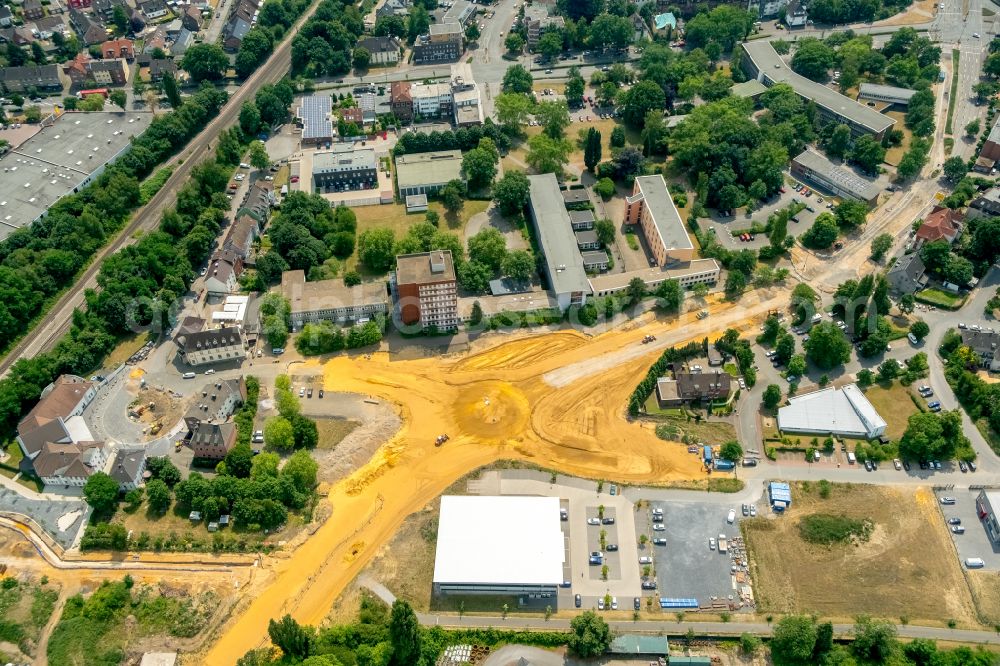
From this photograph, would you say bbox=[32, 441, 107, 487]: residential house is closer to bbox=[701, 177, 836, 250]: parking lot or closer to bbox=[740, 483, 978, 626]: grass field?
bbox=[740, 483, 978, 626]: grass field

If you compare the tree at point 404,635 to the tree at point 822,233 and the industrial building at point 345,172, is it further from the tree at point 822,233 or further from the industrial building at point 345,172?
the tree at point 822,233

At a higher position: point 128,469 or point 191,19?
point 191,19

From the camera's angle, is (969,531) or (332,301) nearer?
(969,531)

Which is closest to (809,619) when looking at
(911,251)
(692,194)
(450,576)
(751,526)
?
(751,526)

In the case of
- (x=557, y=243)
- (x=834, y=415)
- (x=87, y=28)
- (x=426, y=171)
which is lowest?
(x=834, y=415)

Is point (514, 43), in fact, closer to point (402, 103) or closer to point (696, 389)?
point (402, 103)

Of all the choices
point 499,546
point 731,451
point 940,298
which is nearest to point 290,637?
point 499,546
